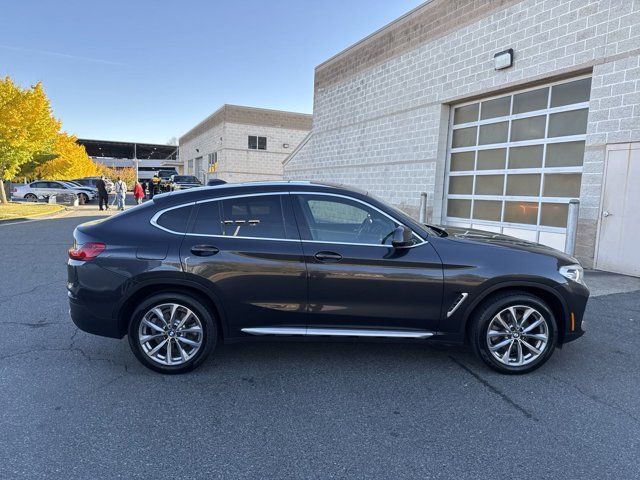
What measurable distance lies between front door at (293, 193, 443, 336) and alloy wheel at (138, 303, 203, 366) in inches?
41.4

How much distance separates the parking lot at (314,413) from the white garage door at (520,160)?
16.1 feet

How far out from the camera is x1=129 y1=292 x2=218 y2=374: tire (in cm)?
387

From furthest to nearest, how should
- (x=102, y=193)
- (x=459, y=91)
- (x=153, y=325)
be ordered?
(x=102, y=193) < (x=459, y=91) < (x=153, y=325)

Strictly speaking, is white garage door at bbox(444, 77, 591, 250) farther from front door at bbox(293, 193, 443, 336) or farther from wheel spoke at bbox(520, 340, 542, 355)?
front door at bbox(293, 193, 443, 336)

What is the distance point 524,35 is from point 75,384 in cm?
1042

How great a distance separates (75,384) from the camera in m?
3.69

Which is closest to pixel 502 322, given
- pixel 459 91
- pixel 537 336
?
pixel 537 336

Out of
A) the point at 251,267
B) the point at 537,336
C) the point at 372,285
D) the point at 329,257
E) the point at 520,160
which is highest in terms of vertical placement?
the point at 520,160

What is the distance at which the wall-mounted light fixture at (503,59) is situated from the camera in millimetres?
9789

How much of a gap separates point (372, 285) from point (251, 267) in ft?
3.49

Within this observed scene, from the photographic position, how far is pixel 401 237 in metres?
3.76

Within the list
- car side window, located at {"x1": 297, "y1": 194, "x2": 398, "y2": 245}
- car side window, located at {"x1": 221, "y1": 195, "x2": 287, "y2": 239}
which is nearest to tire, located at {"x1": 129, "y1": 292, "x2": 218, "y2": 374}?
car side window, located at {"x1": 221, "y1": 195, "x2": 287, "y2": 239}

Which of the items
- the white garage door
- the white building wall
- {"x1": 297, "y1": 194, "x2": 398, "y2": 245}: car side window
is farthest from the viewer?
the white garage door

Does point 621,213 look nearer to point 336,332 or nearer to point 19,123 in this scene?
point 336,332
